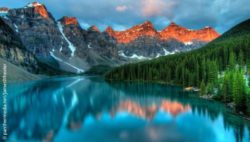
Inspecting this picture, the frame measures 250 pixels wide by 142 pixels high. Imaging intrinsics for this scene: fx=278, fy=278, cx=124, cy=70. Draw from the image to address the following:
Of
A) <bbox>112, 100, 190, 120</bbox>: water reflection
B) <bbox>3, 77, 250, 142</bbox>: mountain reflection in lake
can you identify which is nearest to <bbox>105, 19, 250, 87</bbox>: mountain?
<bbox>112, 100, 190, 120</bbox>: water reflection

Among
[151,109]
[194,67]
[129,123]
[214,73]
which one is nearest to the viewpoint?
[129,123]

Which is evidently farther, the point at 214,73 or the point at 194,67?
the point at 194,67

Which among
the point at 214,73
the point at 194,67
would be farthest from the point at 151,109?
the point at 194,67

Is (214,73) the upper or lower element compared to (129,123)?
upper

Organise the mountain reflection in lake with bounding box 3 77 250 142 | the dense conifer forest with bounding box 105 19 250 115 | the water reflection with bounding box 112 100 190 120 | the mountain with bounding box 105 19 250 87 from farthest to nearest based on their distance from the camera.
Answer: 1. the mountain with bounding box 105 19 250 87
2. the water reflection with bounding box 112 100 190 120
3. the dense conifer forest with bounding box 105 19 250 115
4. the mountain reflection in lake with bounding box 3 77 250 142

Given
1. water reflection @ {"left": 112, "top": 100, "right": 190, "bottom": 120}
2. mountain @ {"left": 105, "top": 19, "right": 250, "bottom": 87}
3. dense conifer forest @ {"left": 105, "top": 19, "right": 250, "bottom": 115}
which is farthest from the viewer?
mountain @ {"left": 105, "top": 19, "right": 250, "bottom": 87}

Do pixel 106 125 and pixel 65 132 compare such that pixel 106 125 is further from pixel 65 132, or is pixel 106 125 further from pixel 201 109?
pixel 201 109

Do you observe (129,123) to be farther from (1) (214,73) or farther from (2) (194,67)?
(2) (194,67)

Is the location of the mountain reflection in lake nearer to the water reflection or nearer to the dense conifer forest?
the water reflection

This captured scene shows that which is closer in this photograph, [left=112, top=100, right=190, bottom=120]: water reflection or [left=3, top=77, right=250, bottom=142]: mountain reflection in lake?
[left=3, top=77, right=250, bottom=142]: mountain reflection in lake

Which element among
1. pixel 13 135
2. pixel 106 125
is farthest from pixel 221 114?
pixel 13 135

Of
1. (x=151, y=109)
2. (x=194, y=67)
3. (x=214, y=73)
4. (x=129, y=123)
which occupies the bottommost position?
(x=129, y=123)

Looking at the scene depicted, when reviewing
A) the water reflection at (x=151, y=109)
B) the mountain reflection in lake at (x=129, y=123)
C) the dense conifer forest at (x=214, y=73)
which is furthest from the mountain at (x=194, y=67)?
the mountain reflection in lake at (x=129, y=123)

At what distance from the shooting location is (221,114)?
60.9 metres
